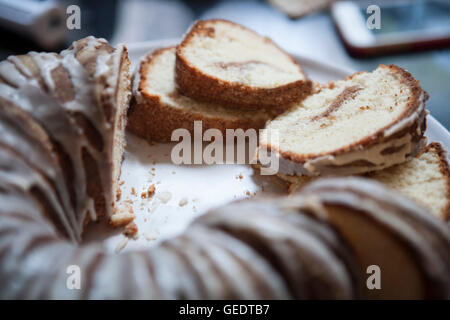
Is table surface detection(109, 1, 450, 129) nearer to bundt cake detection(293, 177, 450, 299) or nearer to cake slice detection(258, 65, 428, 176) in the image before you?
cake slice detection(258, 65, 428, 176)

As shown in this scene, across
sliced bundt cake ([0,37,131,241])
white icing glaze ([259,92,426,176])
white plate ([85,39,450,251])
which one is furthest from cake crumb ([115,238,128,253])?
white icing glaze ([259,92,426,176])

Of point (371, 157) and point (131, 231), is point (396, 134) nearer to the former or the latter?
point (371, 157)

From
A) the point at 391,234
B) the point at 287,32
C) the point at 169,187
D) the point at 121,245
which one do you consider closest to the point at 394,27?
the point at 287,32

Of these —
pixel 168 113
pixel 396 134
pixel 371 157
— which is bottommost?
pixel 371 157

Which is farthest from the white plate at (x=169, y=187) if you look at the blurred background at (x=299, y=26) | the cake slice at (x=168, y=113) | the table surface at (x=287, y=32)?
the blurred background at (x=299, y=26)

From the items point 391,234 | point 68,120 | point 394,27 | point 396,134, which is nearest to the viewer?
point 391,234

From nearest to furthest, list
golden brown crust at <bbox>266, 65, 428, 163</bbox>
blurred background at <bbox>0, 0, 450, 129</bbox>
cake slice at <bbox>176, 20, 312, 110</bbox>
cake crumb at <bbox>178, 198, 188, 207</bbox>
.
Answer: golden brown crust at <bbox>266, 65, 428, 163</bbox> < cake crumb at <bbox>178, 198, 188, 207</bbox> < cake slice at <bbox>176, 20, 312, 110</bbox> < blurred background at <bbox>0, 0, 450, 129</bbox>
